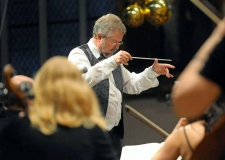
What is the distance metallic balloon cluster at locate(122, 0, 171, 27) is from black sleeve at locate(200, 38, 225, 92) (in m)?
4.12

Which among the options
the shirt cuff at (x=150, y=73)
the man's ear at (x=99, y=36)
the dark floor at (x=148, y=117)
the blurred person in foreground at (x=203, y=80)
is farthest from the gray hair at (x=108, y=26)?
the blurred person in foreground at (x=203, y=80)

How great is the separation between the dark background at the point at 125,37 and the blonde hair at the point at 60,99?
296cm

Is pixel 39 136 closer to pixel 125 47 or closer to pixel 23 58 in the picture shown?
pixel 125 47

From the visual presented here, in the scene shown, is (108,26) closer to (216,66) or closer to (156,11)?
(156,11)

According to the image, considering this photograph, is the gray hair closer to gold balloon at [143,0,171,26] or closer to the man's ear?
the man's ear

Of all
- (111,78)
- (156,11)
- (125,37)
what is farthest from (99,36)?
(125,37)

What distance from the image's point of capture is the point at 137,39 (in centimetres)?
595

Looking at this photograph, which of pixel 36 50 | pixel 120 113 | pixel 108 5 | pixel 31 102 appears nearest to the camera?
pixel 31 102

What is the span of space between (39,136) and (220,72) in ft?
3.63

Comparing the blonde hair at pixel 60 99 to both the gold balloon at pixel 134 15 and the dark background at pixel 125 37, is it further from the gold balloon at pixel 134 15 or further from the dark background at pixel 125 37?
the gold balloon at pixel 134 15

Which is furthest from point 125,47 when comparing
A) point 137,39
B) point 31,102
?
point 31,102

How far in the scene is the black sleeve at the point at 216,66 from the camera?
130cm

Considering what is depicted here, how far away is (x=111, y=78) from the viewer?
3947 millimetres

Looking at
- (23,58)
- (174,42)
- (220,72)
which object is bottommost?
(23,58)
